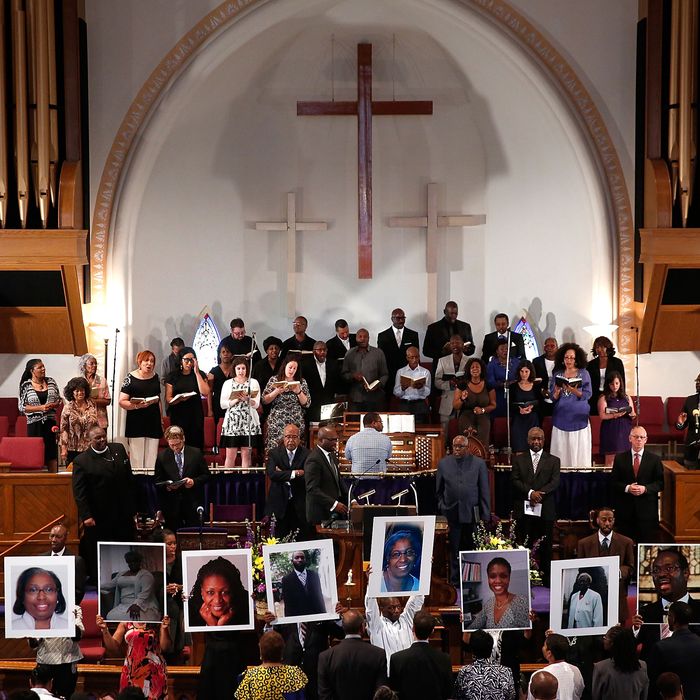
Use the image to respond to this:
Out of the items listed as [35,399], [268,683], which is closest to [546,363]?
[35,399]

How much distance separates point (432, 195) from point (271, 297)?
93.6 inches

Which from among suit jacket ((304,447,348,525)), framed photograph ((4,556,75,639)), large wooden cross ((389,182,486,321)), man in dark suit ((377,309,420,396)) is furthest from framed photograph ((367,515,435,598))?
large wooden cross ((389,182,486,321))

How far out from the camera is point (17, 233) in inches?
561

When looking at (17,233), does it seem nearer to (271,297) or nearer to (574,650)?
(271,297)

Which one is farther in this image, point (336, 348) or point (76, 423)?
point (336, 348)

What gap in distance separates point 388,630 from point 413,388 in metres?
5.51

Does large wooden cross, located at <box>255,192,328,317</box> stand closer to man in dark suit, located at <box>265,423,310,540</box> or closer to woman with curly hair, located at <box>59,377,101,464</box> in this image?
woman with curly hair, located at <box>59,377,101,464</box>

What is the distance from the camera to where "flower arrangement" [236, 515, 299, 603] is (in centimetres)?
977

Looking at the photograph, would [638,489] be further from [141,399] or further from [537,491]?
[141,399]

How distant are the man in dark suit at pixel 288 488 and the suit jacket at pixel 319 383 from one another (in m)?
3.09

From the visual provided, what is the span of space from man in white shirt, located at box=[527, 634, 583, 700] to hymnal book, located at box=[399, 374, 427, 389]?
632 centimetres

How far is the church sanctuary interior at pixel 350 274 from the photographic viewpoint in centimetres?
1116

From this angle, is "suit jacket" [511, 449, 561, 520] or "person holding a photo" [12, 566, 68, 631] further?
"suit jacket" [511, 449, 561, 520]

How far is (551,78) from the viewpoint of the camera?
15055 millimetres
